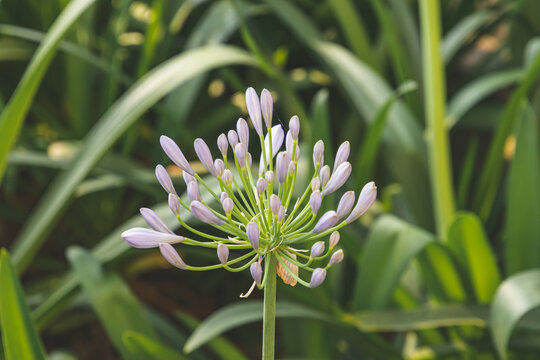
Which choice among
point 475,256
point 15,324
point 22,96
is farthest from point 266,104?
point 475,256

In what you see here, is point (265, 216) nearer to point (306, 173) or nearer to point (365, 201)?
point (365, 201)

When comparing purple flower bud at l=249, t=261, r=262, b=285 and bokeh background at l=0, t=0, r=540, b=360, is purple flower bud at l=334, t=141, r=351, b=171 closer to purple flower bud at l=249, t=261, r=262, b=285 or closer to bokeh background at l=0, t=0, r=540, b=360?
purple flower bud at l=249, t=261, r=262, b=285

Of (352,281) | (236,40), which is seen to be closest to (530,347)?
(352,281)

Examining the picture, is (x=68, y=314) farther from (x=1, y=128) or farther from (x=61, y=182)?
(x=1, y=128)

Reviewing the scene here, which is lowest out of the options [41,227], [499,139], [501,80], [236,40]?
[41,227]

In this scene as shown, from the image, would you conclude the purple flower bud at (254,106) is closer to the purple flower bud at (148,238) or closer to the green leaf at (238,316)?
the purple flower bud at (148,238)

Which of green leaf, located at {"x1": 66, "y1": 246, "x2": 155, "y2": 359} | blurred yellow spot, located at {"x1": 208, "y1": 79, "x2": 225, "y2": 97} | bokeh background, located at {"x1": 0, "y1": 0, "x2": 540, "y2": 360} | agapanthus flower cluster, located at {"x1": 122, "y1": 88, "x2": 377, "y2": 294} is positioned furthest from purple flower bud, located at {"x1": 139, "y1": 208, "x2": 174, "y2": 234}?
blurred yellow spot, located at {"x1": 208, "y1": 79, "x2": 225, "y2": 97}

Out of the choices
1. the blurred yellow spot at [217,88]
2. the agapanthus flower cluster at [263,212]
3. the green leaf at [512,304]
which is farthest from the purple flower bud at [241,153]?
the blurred yellow spot at [217,88]
